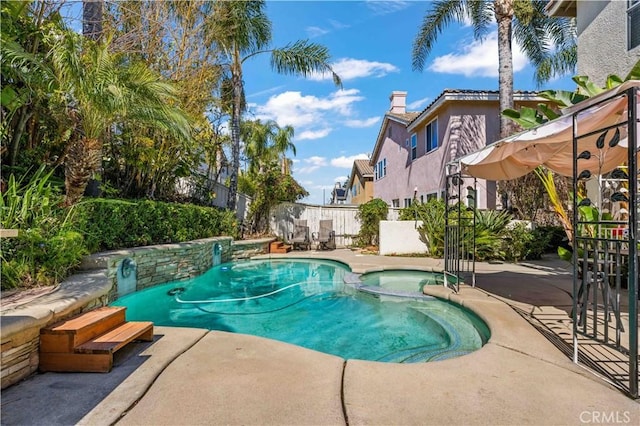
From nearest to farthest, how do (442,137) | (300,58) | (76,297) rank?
(76,297), (442,137), (300,58)

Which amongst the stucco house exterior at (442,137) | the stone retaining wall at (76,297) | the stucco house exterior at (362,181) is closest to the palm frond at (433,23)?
the stucco house exterior at (442,137)

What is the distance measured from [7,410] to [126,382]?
2.44 feet

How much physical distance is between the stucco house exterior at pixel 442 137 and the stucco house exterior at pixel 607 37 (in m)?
4.01

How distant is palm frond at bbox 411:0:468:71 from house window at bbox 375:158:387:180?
8.03m

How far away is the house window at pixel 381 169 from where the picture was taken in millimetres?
21591

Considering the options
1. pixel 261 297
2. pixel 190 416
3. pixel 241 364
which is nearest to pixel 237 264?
pixel 261 297

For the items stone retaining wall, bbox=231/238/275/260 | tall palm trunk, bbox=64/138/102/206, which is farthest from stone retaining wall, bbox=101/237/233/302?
stone retaining wall, bbox=231/238/275/260

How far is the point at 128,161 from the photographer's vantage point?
868 centimetres

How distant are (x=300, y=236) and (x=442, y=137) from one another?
293 inches

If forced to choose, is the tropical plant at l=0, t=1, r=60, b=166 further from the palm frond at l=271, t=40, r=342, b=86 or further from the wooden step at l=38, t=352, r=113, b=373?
the palm frond at l=271, t=40, r=342, b=86

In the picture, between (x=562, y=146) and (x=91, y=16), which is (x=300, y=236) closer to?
(x=91, y=16)

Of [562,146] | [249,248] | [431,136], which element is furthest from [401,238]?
[562,146]

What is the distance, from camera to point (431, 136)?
14.8 m

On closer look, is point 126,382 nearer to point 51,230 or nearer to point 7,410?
point 7,410
